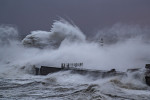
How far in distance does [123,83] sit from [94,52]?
12.8m

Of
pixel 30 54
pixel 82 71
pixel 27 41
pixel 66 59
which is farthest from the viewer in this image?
pixel 27 41

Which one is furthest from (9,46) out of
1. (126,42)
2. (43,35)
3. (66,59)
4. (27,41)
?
(126,42)

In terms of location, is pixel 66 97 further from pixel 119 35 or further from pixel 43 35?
pixel 119 35

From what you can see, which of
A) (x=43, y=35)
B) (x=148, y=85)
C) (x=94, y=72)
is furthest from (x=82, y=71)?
(x=43, y=35)

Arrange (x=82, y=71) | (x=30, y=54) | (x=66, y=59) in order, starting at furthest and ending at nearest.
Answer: (x=30, y=54) → (x=66, y=59) → (x=82, y=71)

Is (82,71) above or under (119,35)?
under

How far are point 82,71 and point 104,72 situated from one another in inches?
82.6

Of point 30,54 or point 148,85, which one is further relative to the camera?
point 30,54

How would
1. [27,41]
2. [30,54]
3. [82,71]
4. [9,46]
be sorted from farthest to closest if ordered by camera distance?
[9,46] < [27,41] < [30,54] < [82,71]

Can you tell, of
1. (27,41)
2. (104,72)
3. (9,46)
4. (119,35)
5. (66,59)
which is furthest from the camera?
(119,35)

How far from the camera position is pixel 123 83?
34.8 ft

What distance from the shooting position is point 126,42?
1207 inches

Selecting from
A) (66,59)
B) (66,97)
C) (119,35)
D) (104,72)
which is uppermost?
(119,35)

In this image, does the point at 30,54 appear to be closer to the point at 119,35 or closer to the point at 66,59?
the point at 66,59
